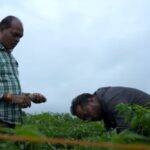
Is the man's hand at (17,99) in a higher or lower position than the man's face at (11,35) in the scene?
lower

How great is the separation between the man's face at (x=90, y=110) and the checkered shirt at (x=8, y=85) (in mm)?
589

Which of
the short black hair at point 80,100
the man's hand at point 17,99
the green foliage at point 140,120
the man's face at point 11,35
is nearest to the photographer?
the green foliage at point 140,120

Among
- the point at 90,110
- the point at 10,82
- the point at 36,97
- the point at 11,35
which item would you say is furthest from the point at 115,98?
the point at 11,35

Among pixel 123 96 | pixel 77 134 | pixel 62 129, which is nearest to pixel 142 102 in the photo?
pixel 123 96

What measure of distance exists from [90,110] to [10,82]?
0.81 m

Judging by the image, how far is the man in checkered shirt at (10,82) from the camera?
647 cm

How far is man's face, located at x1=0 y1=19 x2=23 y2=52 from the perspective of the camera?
6.82 meters

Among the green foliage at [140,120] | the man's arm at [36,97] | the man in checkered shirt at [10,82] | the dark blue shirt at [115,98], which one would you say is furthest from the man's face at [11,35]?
the green foliage at [140,120]

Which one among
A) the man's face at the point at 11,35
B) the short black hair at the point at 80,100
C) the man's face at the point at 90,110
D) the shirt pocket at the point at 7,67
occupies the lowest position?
the man's face at the point at 90,110

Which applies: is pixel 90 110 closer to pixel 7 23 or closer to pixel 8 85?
pixel 8 85

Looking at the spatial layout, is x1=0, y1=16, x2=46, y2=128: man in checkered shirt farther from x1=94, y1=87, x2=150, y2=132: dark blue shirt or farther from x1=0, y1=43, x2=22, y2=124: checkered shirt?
x1=94, y1=87, x2=150, y2=132: dark blue shirt

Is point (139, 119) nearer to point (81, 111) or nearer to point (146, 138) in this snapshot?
point (146, 138)

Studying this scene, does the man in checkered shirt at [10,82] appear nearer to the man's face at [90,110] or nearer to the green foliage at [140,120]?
the man's face at [90,110]

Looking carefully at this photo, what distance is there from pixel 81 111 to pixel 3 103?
816mm
